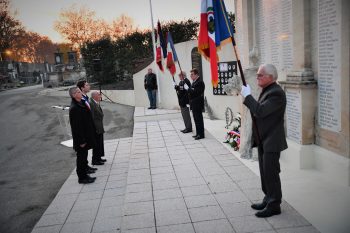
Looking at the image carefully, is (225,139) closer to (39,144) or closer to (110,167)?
(110,167)

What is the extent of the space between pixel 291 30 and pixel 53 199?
225 inches

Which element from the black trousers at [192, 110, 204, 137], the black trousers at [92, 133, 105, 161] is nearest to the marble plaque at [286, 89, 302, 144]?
the black trousers at [192, 110, 204, 137]

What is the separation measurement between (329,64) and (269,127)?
1.92m

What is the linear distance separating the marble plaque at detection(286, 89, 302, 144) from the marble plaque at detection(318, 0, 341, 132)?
40cm

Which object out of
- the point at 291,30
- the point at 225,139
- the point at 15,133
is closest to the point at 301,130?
the point at 291,30

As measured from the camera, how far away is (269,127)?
3979 millimetres

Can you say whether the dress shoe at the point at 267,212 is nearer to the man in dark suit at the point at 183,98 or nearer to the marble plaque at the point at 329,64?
the marble plaque at the point at 329,64

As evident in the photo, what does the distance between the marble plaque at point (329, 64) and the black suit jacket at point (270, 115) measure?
5.03 ft

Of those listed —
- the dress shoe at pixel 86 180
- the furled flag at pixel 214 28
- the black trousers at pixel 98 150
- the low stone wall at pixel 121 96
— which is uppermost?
the furled flag at pixel 214 28

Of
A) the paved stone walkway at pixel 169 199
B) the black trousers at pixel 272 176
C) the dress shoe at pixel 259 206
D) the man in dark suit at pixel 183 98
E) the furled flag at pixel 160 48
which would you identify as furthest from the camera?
the furled flag at pixel 160 48

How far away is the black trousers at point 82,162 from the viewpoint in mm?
6405

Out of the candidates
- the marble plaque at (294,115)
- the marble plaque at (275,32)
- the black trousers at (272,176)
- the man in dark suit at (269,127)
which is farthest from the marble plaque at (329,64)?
the black trousers at (272,176)

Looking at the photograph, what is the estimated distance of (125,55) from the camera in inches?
903

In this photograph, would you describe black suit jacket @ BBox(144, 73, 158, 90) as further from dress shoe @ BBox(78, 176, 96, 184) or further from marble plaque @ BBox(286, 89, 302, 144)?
marble plaque @ BBox(286, 89, 302, 144)
